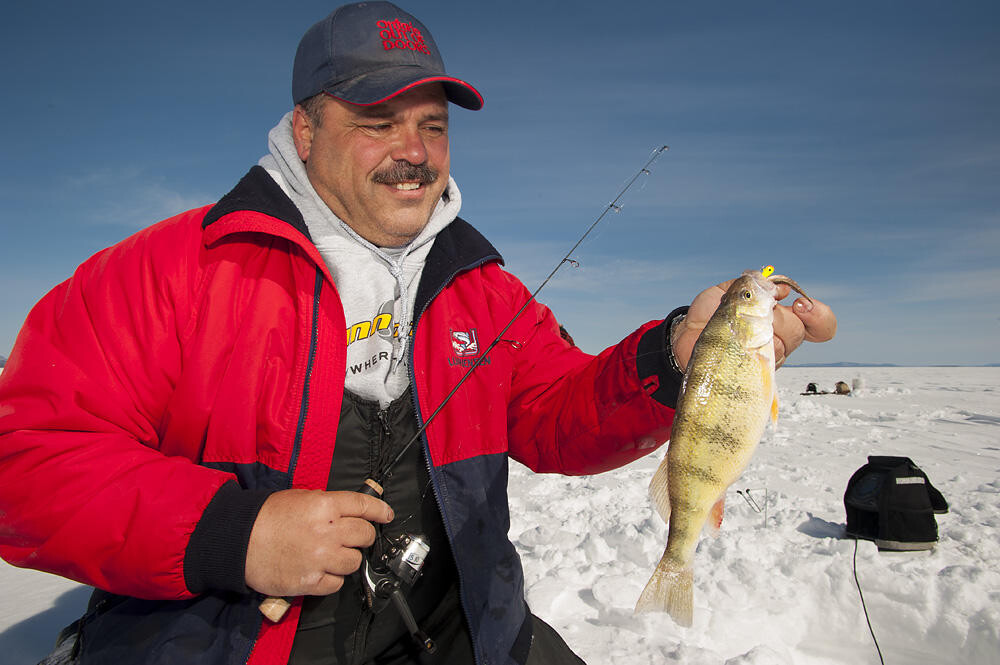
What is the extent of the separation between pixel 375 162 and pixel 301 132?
438 mm

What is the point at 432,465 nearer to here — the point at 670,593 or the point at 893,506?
the point at 670,593

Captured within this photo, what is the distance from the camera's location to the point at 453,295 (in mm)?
2607

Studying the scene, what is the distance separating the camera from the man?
67.3 inches

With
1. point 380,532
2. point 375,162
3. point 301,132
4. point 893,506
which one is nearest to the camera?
point 380,532

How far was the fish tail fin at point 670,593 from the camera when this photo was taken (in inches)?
68.9

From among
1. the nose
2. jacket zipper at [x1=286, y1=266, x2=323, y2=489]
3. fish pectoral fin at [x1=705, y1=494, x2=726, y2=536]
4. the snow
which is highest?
the nose

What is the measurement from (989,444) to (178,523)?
1140 centimetres

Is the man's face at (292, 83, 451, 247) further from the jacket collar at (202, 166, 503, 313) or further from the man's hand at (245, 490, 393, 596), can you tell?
the man's hand at (245, 490, 393, 596)

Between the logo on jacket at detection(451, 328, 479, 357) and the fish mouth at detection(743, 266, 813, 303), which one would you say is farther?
the logo on jacket at detection(451, 328, 479, 357)

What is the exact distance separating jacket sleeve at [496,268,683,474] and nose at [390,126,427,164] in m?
0.78

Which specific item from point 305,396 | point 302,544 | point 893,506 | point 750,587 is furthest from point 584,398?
point 893,506

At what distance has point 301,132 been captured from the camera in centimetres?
265

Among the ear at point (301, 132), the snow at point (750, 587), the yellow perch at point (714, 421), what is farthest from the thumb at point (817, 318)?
the ear at point (301, 132)

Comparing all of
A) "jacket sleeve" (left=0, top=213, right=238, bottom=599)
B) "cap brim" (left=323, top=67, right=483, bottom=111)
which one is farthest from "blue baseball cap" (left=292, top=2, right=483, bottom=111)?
"jacket sleeve" (left=0, top=213, right=238, bottom=599)
